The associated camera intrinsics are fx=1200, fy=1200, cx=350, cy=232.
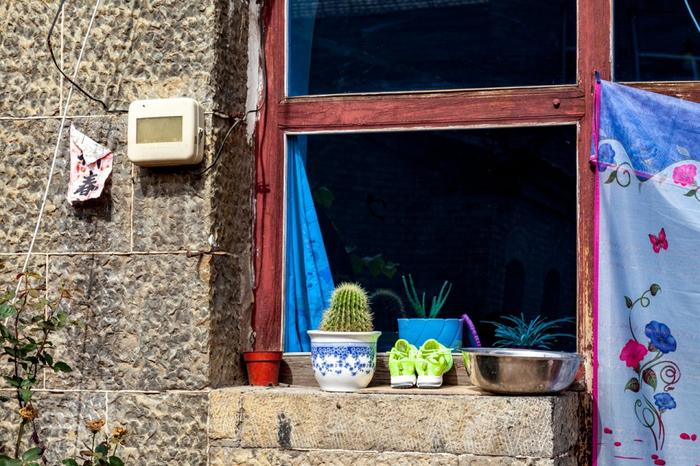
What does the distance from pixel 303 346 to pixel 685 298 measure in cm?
137

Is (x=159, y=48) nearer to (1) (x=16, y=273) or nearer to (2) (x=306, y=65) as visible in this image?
(2) (x=306, y=65)

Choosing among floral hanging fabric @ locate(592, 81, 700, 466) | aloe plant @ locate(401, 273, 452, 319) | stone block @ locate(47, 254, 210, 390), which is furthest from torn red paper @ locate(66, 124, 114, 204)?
floral hanging fabric @ locate(592, 81, 700, 466)

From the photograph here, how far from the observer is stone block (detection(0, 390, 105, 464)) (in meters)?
4.23

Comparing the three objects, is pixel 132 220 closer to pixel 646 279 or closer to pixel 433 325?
pixel 433 325

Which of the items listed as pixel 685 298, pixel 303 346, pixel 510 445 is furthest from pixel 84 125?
pixel 685 298

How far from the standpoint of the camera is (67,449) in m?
4.23

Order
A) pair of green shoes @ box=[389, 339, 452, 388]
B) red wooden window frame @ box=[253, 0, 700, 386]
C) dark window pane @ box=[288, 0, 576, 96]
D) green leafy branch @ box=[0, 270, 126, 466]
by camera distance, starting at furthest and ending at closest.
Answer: dark window pane @ box=[288, 0, 576, 96] → red wooden window frame @ box=[253, 0, 700, 386] → pair of green shoes @ box=[389, 339, 452, 388] → green leafy branch @ box=[0, 270, 126, 466]

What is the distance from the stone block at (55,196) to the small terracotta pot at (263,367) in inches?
23.6

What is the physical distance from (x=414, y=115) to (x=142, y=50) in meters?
1.01

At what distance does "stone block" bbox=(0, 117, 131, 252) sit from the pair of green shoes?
1.05 metres

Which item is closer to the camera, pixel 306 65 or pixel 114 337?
pixel 114 337

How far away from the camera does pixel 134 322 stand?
4.21 m

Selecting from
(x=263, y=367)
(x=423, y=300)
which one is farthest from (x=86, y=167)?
(x=423, y=300)

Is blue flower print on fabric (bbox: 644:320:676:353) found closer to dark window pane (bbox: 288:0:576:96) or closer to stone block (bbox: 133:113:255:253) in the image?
dark window pane (bbox: 288:0:576:96)
